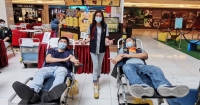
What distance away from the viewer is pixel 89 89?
3.35 metres

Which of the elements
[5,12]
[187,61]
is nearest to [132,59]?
[187,61]

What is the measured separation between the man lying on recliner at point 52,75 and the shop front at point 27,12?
50.2ft

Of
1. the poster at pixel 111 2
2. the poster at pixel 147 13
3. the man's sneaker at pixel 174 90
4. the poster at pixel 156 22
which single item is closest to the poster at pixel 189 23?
the poster at pixel 156 22

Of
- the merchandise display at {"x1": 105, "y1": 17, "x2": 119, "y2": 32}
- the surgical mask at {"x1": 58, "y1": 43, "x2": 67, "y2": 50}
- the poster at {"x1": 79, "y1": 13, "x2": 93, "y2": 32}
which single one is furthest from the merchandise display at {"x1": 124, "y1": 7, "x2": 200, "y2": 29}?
the surgical mask at {"x1": 58, "y1": 43, "x2": 67, "y2": 50}

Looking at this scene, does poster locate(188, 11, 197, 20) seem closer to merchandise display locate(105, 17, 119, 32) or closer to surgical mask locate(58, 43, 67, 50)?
merchandise display locate(105, 17, 119, 32)

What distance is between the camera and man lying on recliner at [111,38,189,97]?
6.16ft

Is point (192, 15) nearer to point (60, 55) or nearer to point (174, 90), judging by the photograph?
point (60, 55)

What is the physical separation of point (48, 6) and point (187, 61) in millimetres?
15405

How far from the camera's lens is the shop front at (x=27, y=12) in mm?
16906

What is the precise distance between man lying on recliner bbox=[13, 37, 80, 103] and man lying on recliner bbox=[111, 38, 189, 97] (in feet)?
2.64

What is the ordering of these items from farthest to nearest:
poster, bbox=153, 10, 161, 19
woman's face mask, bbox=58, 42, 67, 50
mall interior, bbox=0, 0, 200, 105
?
poster, bbox=153, 10, 161, 19
woman's face mask, bbox=58, 42, 67, 50
mall interior, bbox=0, 0, 200, 105

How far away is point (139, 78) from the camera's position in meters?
2.15

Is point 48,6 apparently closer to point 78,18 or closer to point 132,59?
point 78,18

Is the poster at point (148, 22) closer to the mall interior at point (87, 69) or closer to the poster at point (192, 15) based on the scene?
the poster at point (192, 15)
